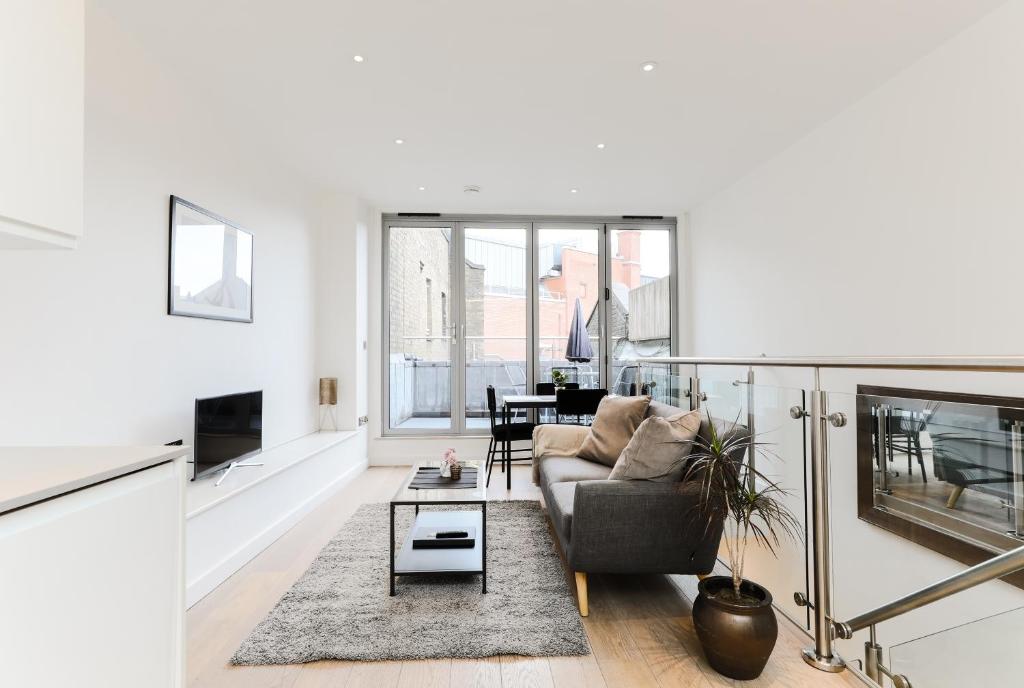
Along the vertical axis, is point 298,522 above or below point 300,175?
below

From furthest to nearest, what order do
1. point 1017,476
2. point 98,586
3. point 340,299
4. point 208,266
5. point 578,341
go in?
point 578,341, point 340,299, point 208,266, point 1017,476, point 98,586

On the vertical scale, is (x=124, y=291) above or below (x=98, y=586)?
above

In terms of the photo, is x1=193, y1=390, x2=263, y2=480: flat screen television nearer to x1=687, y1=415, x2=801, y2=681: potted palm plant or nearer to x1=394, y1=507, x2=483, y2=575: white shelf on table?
x1=394, y1=507, x2=483, y2=575: white shelf on table

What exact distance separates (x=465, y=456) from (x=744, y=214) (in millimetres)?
3690

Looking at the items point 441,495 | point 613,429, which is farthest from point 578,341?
point 441,495

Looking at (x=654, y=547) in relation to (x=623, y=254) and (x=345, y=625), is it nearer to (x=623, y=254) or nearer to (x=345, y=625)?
(x=345, y=625)

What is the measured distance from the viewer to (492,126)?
345 cm

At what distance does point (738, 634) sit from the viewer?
6.04 feet

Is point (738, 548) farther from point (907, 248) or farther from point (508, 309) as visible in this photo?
point (508, 309)

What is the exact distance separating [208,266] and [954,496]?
3.82 metres

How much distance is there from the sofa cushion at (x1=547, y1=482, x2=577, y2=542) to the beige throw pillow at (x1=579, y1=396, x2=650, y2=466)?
0.53 meters

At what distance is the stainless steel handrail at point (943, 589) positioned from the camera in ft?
4.45

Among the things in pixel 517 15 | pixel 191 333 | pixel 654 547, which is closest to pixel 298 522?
pixel 191 333

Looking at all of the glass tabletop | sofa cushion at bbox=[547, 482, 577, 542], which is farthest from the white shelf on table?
sofa cushion at bbox=[547, 482, 577, 542]
